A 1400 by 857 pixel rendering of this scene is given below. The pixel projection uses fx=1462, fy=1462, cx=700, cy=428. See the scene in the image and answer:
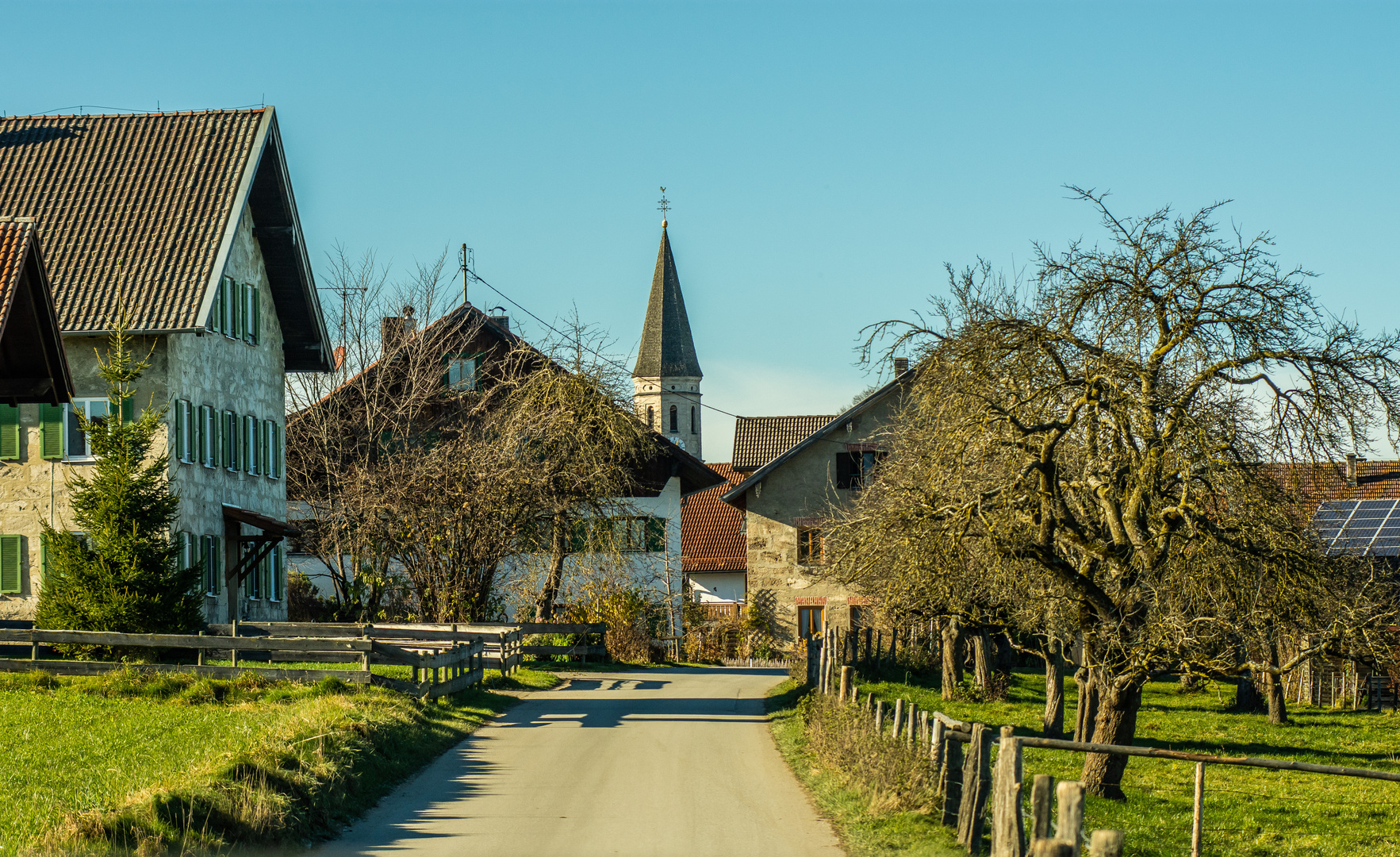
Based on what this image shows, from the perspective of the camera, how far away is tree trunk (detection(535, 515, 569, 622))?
117 ft

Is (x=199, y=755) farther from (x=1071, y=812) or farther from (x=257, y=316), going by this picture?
(x=257, y=316)

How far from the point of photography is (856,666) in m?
31.0

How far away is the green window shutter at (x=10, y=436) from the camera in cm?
2947

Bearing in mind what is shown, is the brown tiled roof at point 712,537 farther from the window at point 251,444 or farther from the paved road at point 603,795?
the paved road at point 603,795

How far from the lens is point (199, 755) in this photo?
44.5ft

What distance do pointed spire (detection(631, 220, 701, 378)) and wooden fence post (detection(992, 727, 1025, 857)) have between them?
101163 millimetres

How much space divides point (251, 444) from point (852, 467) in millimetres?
18050

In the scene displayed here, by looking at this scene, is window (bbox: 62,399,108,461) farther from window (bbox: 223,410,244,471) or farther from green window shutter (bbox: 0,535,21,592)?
window (bbox: 223,410,244,471)

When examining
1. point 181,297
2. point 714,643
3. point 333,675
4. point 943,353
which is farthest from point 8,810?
point 714,643

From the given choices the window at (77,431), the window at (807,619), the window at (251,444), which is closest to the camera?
the window at (77,431)

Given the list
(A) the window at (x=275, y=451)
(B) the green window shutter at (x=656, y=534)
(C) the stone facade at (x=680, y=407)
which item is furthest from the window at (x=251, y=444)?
(C) the stone facade at (x=680, y=407)

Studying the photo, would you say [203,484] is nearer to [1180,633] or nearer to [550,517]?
[550,517]

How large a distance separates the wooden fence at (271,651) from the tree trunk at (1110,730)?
8994 mm

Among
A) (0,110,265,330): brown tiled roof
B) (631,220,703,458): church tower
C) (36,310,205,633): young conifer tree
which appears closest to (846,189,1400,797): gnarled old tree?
(36,310,205,633): young conifer tree
